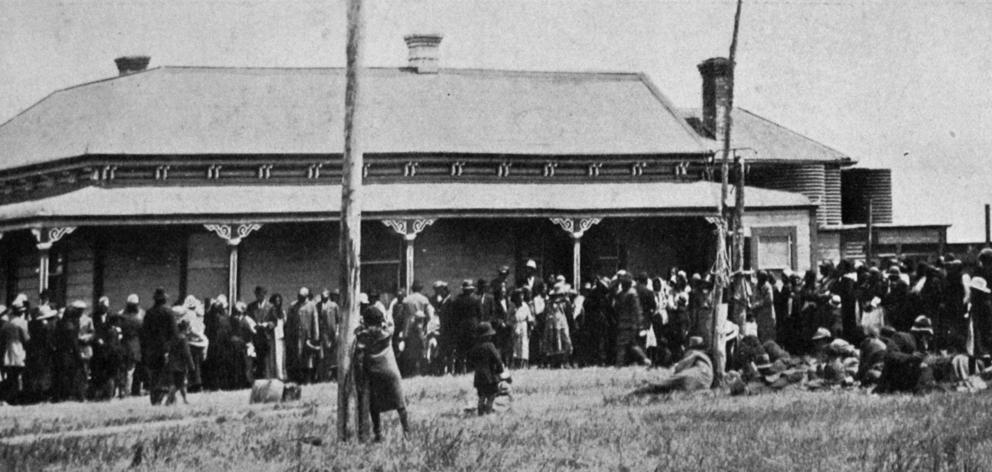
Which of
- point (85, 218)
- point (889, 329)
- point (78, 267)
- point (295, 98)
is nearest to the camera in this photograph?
point (889, 329)

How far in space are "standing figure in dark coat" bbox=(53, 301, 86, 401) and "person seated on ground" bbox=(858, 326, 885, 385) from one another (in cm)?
1115

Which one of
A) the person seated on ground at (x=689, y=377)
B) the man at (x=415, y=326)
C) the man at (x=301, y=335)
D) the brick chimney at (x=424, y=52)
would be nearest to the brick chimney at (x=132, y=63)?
the brick chimney at (x=424, y=52)

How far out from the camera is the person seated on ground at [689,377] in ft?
59.2

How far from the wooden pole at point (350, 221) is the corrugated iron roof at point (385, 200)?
45.9 ft

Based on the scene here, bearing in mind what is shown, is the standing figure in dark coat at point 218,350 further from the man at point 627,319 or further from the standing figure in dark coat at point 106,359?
the man at point 627,319

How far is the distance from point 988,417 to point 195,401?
11.0 metres

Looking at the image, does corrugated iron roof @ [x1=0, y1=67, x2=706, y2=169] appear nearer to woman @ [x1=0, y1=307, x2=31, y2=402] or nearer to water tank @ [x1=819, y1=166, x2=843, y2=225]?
water tank @ [x1=819, y1=166, x2=843, y2=225]

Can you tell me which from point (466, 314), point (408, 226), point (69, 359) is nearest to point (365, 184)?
point (408, 226)

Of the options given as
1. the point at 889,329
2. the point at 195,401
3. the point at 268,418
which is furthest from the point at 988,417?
the point at 195,401

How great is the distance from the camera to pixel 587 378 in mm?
21062

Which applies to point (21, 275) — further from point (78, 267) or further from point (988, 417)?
point (988, 417)

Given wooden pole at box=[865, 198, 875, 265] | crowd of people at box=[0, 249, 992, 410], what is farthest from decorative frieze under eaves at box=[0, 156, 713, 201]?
wooden pole at box=[865, 198, 875, 265]

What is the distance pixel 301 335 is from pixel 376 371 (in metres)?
9.06

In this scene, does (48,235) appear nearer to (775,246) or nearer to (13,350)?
(13,350)
